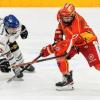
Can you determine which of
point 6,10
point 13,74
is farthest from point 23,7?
point 13,74

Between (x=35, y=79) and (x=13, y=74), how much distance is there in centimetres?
26

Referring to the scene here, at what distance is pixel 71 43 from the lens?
4223 millimetres

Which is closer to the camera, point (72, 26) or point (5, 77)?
point (72, 26)

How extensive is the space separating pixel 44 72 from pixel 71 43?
811 millimetres

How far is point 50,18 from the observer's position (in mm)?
6363

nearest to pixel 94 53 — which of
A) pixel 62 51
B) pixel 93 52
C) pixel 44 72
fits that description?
pixel 93 52

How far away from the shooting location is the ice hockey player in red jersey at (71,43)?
4.28 m

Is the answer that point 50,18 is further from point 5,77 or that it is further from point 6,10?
point 5,77

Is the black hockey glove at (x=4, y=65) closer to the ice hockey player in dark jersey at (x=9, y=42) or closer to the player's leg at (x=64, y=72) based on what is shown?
the ice hockey player in dark jersey at (x=9, y=42)

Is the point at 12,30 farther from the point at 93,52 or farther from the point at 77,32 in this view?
the point at 93,52
